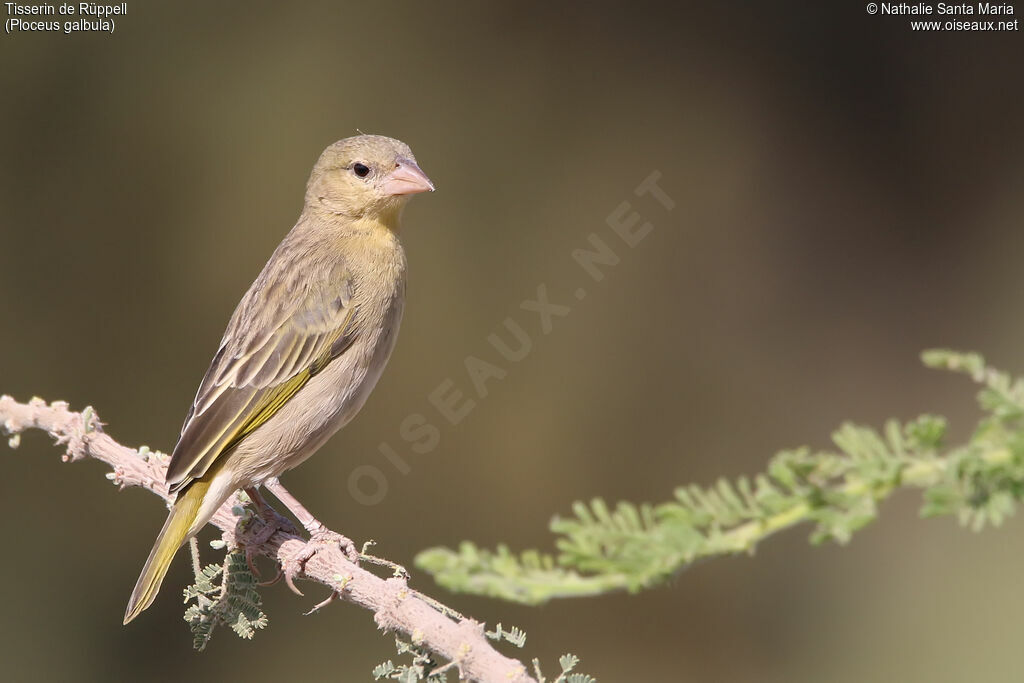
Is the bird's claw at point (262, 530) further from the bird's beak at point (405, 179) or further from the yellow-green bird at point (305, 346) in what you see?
the bird's beak at point (405, 179)

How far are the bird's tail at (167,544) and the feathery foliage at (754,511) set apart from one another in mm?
2536

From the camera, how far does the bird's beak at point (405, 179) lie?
396 cm

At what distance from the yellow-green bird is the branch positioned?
0.41ft

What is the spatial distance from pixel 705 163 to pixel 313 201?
3350 mm

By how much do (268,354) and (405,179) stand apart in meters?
0.82

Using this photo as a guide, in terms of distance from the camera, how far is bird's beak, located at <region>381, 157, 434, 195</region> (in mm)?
3961

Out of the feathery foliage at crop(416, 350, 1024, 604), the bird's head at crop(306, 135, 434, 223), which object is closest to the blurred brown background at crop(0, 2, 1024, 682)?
the bird's head at crop(306, 135, 434, 223)

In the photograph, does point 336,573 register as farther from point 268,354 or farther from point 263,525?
point 268,354

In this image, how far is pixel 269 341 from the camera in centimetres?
379

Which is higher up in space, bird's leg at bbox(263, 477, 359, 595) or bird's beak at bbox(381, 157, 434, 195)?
bird's beak at bbox(381, 157, 434, 195)

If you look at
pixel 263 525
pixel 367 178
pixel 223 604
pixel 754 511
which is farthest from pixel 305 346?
pixel 754 511

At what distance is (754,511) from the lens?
3.09ft

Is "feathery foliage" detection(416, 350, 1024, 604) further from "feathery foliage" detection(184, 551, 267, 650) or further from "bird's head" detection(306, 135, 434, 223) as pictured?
"bird's head" detection(306, 135, 434, 223)

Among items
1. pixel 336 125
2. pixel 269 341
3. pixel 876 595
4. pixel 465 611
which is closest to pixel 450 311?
pixel 336 125
